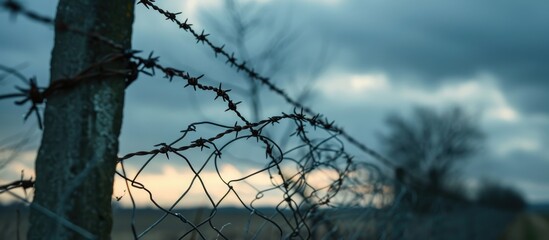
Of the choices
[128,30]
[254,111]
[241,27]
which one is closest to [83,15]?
[128,30]

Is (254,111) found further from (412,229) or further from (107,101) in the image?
(107,101)

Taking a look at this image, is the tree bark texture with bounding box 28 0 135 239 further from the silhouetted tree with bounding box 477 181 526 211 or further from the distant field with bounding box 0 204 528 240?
the silhouetted tree with bounding box 477 181 526 211

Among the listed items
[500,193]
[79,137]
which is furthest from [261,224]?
[500,193]

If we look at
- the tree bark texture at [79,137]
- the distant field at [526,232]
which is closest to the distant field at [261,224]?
the tree bark texture at [79,137]

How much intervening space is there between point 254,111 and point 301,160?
6503 mm

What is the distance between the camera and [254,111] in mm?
8930

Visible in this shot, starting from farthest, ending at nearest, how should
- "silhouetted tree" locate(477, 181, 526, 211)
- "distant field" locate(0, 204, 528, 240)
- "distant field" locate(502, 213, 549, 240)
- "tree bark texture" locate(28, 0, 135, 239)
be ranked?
"silhouetted tree" locate(477, 181, 526, 211)
"distant field" locate(502, 213, 549, 240)
"distant field" locate(0, 204, 528, 240)
"tree bark texture" locate(28, 0, 135, 239)

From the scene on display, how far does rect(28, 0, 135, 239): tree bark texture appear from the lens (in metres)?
1.16

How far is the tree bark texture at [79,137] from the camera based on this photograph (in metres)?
1.16

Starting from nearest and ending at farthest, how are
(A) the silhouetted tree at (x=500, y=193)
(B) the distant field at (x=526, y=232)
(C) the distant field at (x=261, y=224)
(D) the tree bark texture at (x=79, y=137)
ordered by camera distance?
(D) the tree bark texture at (x=79, y=137), (C) the distant field at (x=261, y=224), (B) the distant field at (x=526, y=232), (A) the silhouetted tree at (x=500, y=193)

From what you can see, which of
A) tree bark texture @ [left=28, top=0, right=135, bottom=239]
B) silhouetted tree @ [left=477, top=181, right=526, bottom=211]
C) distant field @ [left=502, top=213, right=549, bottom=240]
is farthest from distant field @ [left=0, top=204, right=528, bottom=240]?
silhouetted tree @ [left=477, top=181, right=526, bottom=211]

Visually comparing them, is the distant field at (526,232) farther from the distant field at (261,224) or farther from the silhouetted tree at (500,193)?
the distant field at (261,224)

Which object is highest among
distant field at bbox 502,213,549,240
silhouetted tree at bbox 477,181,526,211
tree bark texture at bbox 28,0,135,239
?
silhouetted tree at bbox 477,181,526,211

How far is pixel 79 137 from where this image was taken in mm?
1167
